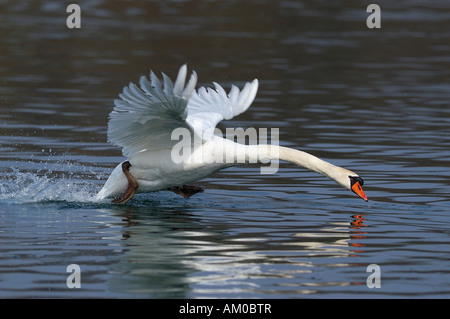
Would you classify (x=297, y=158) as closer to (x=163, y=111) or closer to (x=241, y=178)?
(x=163, y=111)

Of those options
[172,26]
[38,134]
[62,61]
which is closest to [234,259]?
[38,134]

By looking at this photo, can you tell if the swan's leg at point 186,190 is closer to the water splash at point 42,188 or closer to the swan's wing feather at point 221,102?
the swan's wing feather at point 221,102

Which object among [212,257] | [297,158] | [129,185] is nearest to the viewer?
[212,257]

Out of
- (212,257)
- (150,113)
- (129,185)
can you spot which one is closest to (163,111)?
(150,113)

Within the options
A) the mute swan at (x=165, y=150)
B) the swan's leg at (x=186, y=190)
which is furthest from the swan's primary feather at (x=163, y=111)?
the swan's leg at (x=186, y=190)

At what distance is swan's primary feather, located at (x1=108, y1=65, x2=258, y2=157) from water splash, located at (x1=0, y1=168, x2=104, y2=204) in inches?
37.0

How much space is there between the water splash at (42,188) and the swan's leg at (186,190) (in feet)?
3.47

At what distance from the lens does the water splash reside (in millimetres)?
12602

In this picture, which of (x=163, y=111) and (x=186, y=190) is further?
(x=186, y=190)

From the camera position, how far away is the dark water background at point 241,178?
9320 millimetres

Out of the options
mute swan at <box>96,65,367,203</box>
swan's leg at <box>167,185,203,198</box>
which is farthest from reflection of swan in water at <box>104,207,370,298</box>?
swan's leg at <box>167,185,203,198</box>

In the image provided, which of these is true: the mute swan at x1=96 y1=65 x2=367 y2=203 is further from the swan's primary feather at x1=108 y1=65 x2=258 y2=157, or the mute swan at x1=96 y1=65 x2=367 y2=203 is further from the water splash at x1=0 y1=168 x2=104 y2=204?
the water splash at x1=0 y1=168 x2=104 y2=204

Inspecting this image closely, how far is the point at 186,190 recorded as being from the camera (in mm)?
12883

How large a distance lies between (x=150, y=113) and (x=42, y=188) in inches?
93.9
